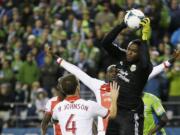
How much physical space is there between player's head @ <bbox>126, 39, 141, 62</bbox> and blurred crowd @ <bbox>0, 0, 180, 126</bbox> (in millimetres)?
7504

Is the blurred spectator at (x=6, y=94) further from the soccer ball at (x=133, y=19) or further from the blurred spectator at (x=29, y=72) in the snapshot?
the soccer ball at (x=133, y=19)

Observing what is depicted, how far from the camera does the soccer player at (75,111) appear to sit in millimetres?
8992

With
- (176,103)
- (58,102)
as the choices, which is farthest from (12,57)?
(58,102)

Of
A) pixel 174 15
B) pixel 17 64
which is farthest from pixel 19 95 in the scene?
pixel 174 15

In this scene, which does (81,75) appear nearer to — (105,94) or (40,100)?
(105,94)

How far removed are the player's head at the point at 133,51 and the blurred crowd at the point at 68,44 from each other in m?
7.50

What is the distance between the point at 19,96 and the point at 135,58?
10.1 metres

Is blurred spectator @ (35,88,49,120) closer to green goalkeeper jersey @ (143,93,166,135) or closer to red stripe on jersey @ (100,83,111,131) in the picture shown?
green goalkeeper jersey @ (143,93,166,135)

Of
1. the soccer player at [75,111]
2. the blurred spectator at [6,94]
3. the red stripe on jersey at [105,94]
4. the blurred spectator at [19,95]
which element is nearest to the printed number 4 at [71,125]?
the soccer player at [75,111]

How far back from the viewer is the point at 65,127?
29.8ft

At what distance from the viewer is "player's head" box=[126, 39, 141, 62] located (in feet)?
33.5

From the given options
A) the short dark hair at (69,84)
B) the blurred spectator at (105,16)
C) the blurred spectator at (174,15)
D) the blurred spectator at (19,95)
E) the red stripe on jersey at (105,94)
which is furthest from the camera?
the blurred spectator at (105,16)

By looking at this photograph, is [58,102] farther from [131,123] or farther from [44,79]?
[44,79]

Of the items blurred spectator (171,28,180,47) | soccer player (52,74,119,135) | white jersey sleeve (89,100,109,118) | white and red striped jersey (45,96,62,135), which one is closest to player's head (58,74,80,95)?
soccer player (52,74,119,135)
